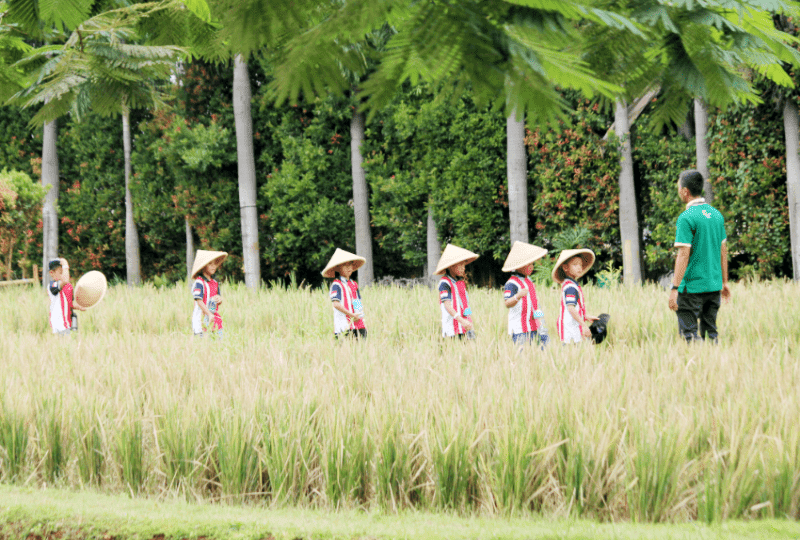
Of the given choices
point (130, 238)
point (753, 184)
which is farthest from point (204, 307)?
point (130, 238)

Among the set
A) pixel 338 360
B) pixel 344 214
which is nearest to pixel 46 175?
pixel 344 214

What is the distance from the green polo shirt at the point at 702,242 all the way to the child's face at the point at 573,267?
825 mm

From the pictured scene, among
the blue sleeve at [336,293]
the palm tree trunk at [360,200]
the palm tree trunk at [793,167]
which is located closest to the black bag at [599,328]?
the blue sleeve at [336,293]

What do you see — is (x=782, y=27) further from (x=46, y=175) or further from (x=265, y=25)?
(x=46, y=175)

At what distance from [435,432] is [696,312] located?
2867mm

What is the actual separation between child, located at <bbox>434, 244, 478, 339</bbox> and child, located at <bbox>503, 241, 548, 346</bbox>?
0.38 m

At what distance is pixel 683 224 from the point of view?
4.73 m

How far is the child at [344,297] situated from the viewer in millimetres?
6012

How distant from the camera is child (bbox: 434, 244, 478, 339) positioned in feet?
Result: 18.4

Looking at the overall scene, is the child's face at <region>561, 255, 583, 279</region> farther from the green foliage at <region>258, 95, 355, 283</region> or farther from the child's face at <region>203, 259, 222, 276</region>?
the green foliage at <region>258, 95, 355, 283</region>

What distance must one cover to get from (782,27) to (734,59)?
24.5ft

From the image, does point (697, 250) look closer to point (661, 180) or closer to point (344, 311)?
point (344, 311)

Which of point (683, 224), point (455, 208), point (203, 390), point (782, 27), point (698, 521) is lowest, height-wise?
point (698, 521)

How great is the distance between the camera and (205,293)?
263 inches
